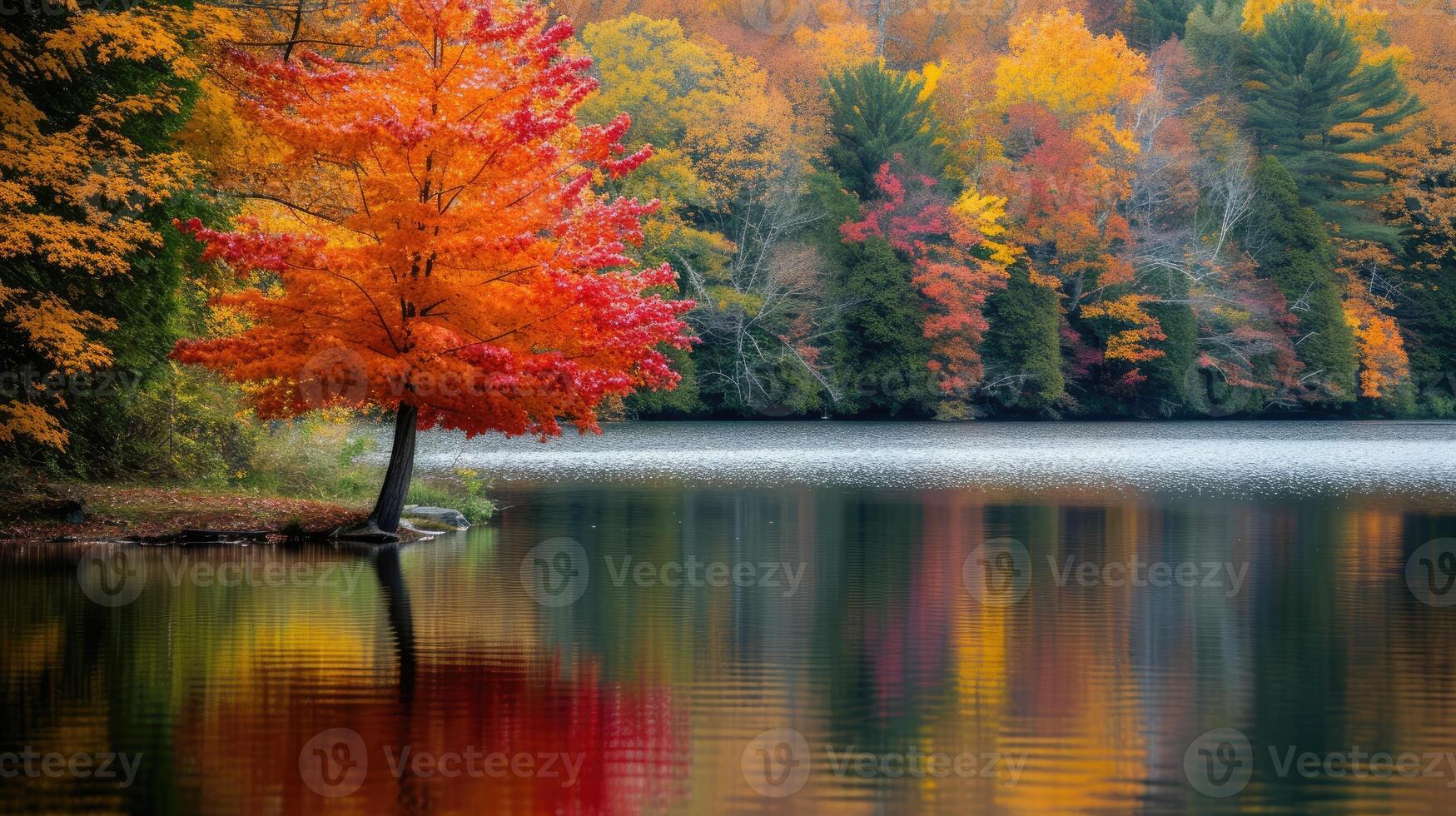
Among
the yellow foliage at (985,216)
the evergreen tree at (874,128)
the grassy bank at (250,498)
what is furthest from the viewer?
the evergreen tree at (874,128)

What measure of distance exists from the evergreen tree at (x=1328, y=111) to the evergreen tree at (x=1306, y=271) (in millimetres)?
1523

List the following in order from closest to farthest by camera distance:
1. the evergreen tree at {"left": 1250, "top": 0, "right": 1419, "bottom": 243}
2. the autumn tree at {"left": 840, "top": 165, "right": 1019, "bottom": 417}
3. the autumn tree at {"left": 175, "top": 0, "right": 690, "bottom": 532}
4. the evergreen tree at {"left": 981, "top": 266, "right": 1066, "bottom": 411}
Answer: the autumn tree at {"left": 175, "top": 0, "right": 690, "bottom": 532}, the autumn tree at {"left": 840, "top": 165, "right": 1019, "bottom": 417}, the evergreen tree at {"left": 981, "top": 266, "right": 1066, "bottom": 411}, the evergreen tree at {"left": 1250, "top": 0, "right": 1419, "bottom": 243}

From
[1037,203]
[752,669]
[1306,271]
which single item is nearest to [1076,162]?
[1037,203]

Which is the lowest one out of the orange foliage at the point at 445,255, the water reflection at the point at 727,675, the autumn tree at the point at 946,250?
the water reflection at the point at 727,675

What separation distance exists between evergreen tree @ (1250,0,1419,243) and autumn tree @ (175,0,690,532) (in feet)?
166

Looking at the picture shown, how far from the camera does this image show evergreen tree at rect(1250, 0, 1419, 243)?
6331cm

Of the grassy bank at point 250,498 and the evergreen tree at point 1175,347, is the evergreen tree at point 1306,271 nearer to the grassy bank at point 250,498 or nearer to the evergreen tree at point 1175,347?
the evergreen tree at point 1175,347

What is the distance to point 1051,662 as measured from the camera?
11859 millimetres

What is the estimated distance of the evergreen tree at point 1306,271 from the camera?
62781 millimetres

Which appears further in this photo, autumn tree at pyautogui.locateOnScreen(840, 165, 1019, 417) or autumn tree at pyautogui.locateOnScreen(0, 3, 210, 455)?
autumn tree at pyautogui.locateOnScreen(840, 165, 1019, 417)

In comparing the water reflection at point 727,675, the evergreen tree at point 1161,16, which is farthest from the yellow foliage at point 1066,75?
the water reflection at point 727,675

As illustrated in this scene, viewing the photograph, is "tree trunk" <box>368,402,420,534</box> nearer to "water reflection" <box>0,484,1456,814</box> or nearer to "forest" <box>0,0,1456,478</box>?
"water reflection" <box>0,484,1456,814</box>

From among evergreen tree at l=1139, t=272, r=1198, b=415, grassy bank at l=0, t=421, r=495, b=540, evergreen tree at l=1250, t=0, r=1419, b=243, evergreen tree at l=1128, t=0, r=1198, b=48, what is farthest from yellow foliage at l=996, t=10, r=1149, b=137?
grassy bank at l=0, t=421, r=495, b=540

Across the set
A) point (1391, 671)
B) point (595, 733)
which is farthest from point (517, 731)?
point (1391, 671)
